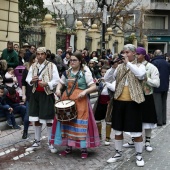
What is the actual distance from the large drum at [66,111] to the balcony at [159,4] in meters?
38.8

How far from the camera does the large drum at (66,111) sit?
6.50 m

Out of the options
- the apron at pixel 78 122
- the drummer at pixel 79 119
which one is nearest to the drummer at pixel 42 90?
the drummer at pixel 79 119

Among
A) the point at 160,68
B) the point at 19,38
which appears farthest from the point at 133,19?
the point at 160,68

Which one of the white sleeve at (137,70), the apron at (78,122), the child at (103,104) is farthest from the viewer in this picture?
the child at (103,104)

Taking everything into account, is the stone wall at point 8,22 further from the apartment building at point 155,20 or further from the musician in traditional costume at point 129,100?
A: the apartment building at point 155,20

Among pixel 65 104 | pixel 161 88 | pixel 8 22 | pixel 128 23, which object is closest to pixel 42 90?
pixel 65 104

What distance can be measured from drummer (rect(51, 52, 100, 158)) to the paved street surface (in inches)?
11.9

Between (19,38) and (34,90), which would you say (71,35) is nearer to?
(19,38)

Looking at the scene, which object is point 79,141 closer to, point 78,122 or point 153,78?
point 78,122

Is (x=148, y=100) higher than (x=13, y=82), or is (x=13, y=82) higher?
(x=13, y=82)

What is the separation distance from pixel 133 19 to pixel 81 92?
36330mm

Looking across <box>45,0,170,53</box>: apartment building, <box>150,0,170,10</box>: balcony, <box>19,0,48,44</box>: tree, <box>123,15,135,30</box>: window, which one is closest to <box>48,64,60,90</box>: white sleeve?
<box>19,0,48,44</box>: tree

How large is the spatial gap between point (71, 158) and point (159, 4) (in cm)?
3951

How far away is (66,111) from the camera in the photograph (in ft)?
21.3
